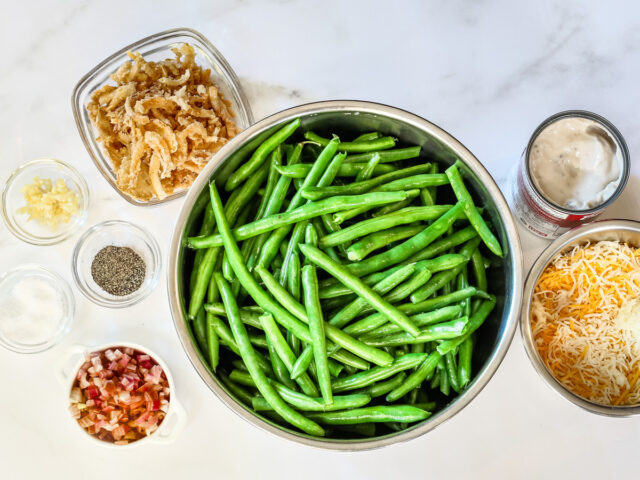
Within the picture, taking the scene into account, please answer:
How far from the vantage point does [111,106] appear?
212 centimetres

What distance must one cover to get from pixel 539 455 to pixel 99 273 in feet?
5.97

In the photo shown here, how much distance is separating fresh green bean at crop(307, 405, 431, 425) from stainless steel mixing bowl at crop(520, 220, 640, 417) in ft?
1.46

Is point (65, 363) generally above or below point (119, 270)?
below

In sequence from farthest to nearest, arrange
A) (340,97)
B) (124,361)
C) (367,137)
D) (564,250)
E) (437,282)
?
(340,97), (124,361), (564,250), (367,137), (437,282)

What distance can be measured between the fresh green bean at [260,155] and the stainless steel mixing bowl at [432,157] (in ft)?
0.07

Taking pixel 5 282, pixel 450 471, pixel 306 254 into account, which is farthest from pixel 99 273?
pixel 450 471

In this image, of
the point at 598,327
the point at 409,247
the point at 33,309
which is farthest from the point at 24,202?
the point at 598,327

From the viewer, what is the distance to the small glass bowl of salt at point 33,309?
234 cm

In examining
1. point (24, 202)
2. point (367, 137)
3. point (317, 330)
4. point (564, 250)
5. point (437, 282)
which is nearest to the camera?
point (317, 330)

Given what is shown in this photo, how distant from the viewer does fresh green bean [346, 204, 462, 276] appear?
73.0 inches

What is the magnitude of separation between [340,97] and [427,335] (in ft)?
3.33

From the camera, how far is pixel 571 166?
2.05 meters

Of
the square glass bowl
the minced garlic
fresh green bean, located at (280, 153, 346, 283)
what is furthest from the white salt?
fresh green bean, located at (280, 153, 346, 283)

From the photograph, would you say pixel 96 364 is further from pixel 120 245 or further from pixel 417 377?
pixel 417 377
